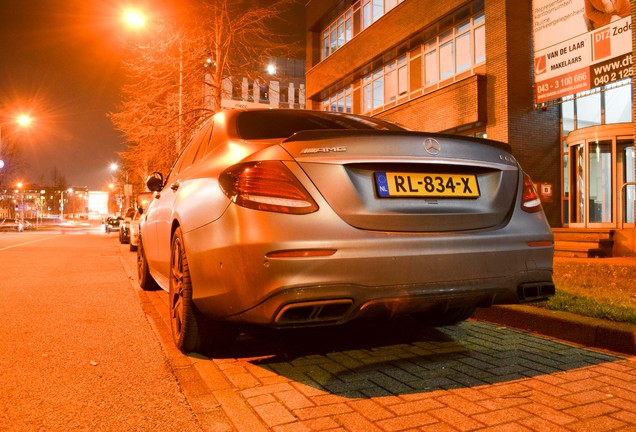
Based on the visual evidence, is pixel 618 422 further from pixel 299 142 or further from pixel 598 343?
pixel 299 142

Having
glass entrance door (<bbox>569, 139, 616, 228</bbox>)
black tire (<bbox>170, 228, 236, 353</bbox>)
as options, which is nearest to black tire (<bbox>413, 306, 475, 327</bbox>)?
black tire (<bbox>170, 228, 236, 353</bbox>)

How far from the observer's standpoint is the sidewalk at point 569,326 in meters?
3.81

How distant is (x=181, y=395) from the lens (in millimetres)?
2926

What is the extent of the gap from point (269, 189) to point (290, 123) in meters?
1.19

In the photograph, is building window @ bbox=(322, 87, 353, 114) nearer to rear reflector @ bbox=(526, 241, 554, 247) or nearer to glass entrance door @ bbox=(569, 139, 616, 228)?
glass entrance door @ bbox=(569, 139, 616, 228)

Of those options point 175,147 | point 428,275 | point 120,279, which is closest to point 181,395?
point 428,275

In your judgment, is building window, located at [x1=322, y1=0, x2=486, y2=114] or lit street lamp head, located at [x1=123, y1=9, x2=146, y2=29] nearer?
building window, located at [x1=322, y1=0, x2=486, y2=114]

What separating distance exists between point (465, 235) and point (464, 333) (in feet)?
5.66

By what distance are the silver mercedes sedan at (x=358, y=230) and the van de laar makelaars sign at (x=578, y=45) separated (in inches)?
464

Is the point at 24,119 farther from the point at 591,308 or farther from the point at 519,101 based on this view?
the point at 591,308

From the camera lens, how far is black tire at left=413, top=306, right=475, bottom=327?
4.30 m

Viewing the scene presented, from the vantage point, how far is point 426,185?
2998 mm

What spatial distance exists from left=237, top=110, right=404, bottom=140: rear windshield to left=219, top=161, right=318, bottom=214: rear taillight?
23.9 inches

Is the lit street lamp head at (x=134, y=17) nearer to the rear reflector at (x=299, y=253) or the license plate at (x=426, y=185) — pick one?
the license plate at (x=426, y=185)
